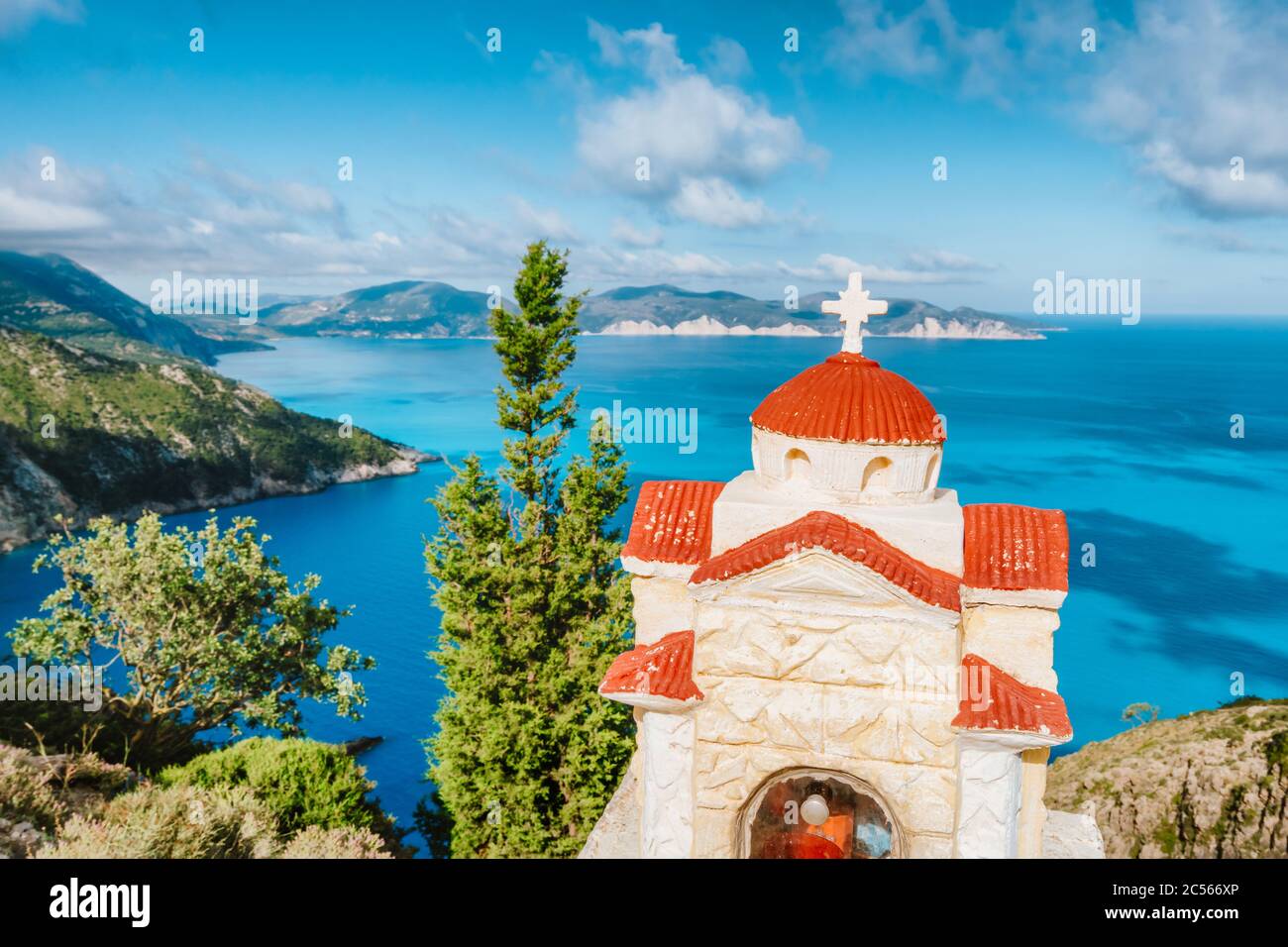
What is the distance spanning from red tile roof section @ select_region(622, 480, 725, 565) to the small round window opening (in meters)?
2.98

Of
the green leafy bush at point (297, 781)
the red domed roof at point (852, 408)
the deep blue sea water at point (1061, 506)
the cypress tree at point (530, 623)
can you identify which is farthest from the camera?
the deep blue sea water at point (1061, 506)

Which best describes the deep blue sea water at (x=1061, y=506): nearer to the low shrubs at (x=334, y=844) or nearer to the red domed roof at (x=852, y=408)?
the low shrubs at (x=334, y=844)

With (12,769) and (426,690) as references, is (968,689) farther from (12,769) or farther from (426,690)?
(426,690)

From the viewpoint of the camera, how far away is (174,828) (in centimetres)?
1055

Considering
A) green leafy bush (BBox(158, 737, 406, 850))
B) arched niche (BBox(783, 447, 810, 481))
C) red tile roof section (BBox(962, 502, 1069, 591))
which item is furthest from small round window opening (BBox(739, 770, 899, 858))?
green leafy bush (BBox(158, 737, 406, 850))

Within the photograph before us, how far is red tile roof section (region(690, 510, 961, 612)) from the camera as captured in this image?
8430mm

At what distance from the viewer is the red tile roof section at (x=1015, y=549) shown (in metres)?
9.30

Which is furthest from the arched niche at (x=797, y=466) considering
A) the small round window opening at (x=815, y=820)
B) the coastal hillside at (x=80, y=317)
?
the coastal hillside at (x=80, y=317)

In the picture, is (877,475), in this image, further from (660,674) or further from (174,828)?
(174,828)

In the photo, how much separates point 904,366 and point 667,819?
491ft

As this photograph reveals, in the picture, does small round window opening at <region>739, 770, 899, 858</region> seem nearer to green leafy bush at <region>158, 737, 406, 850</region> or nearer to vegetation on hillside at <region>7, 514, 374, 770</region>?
green leafy bush at <region>158, 737, 406, 850</region>

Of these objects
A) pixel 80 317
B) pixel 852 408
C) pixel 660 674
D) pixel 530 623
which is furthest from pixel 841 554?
pixel 80 317

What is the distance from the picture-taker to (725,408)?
11381 centimetres

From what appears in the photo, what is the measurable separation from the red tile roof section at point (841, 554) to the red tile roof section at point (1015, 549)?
2.10 ft
